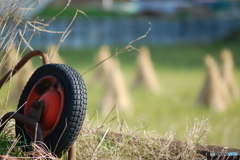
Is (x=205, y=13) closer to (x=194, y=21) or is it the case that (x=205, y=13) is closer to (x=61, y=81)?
(x=194, y=21)

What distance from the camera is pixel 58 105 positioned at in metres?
2.09

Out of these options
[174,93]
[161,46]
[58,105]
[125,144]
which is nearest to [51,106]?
[58,105]

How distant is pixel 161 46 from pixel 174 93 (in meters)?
7.46

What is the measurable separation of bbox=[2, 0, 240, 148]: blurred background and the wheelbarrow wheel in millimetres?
3476

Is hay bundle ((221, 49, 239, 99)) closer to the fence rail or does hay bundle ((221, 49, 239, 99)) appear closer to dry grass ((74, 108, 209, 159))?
dry grass ((74, 108, 209, 159))

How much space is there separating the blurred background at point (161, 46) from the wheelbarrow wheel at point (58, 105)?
3.48m

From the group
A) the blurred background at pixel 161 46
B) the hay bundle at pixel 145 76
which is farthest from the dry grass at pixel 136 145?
the hay bundle at pixel 145 76

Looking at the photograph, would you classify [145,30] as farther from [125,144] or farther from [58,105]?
[58,105]

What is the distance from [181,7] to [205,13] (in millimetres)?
1665

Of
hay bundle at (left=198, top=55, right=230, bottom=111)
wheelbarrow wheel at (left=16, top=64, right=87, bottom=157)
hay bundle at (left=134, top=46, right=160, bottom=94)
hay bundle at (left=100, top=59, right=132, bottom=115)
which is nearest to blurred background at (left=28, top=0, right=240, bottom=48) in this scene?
hay bundle at (left=134, top=46, right=160, bottom=94)

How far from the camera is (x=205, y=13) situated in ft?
69.1

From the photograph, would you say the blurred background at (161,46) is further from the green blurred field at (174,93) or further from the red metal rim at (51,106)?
the red metal rim at (51,106)

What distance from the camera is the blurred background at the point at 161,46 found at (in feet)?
27.6

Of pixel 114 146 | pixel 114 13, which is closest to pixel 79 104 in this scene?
pixel 114 146
